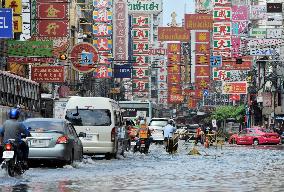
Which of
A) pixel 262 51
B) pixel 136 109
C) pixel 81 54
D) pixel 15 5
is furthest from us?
pixel 262 51

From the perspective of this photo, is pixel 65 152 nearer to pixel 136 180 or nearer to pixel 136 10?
pixel 136 180

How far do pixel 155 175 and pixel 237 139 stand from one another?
155 feet

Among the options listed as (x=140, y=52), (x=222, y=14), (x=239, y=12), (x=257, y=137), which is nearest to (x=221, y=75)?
(x=222, y=14)

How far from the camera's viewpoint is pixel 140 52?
15875 cm

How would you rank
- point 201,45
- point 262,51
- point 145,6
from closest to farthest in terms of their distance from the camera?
1. point 262,51
2. point 201,45
3. point 145,6

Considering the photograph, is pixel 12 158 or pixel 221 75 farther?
pixel 221 75

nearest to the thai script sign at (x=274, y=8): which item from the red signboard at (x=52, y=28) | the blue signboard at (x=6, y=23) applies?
the red signboard at (x=52, y=28)

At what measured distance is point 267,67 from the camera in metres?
118

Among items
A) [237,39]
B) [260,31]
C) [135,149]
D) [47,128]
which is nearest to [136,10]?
[237,39]

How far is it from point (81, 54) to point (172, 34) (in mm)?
51376

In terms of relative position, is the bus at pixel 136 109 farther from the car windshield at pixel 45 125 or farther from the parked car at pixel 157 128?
the car windshield at pixel 45 125

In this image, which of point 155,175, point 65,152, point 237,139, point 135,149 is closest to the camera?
point 155,175

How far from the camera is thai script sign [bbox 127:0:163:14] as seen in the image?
147m

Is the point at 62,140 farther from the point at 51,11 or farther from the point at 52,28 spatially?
the point at 51,11
